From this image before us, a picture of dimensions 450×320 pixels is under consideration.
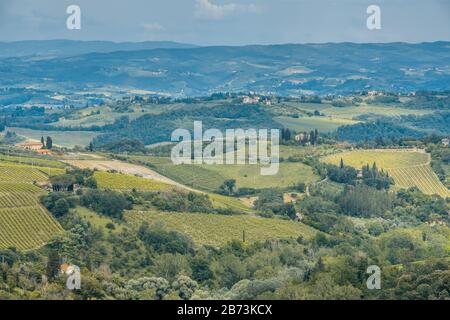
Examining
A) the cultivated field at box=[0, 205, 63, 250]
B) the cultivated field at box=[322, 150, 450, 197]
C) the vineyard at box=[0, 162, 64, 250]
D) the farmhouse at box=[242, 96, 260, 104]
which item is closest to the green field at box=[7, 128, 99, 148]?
the farmhouse at box=[242, 96, 260, 104]

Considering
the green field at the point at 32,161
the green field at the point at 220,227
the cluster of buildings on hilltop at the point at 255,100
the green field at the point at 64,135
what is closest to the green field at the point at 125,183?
the green field at the point at 32,161

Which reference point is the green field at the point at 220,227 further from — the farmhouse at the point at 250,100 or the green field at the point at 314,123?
the farmhouse at the point at 250,100

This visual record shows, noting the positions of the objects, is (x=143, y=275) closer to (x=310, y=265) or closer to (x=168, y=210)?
(x=310, y=265)

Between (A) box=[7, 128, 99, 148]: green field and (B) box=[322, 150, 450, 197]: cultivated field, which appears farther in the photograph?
(A) box=[7, 128, 99, 148]: green field

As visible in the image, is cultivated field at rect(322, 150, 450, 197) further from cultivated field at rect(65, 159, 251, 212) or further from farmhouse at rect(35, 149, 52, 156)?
farmhouse at rect(35, 149, 52, 156)

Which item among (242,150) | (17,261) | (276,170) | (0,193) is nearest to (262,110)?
(242,150)

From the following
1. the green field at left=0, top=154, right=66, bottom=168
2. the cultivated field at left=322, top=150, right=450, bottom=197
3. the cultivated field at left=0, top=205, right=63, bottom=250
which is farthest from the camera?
the cultivated field at left=322, top=150, right=450, bottom=197
